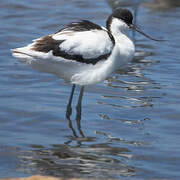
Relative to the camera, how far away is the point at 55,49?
6.79 m

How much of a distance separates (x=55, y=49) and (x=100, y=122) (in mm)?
1149

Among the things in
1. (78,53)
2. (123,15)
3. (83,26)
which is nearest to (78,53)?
(78,53)

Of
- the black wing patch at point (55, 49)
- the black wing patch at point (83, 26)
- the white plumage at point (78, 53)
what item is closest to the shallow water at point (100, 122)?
the white plumage at point (78, 53)

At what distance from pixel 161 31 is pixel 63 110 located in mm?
5810

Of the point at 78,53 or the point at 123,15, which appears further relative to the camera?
the point at 123,15

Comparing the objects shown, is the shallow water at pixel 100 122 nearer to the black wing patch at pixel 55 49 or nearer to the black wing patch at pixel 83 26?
the black wing patch at pixel 55 49

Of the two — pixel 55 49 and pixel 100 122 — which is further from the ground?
pixel 55 49

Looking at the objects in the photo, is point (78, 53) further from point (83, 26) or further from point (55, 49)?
point (83, 26)

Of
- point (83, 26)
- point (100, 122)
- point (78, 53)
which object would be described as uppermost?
point (83, 26)

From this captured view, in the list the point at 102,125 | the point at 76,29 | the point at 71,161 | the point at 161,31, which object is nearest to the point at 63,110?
the point at 102,125

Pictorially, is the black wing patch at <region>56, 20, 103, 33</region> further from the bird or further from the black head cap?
the black head cap

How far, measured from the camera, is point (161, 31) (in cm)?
1295

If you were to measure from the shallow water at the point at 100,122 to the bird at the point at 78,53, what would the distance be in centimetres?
70

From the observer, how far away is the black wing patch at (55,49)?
6.79m
